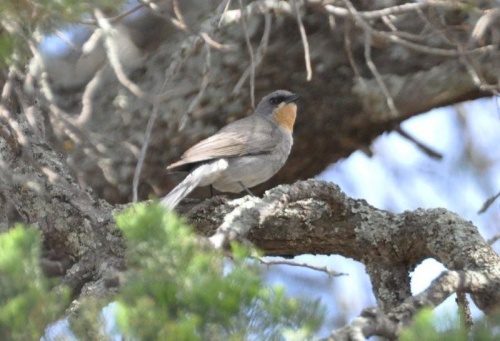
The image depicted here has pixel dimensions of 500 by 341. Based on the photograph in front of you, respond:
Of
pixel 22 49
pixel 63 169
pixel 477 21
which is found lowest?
pixel 477 21

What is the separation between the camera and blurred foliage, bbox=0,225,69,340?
1.93m

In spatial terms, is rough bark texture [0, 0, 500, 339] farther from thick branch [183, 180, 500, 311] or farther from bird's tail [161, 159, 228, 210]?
bird's tail [161, 159, 228, 210]

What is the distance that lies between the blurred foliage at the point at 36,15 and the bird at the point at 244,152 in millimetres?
2030

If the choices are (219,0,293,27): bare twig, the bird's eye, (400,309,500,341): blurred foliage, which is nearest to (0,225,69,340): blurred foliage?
(400,309,500,341): blurred foliage

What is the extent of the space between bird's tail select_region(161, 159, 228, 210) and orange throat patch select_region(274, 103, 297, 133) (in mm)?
646

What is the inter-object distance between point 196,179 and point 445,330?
3652 mm

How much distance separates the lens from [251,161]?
6020 millimetres

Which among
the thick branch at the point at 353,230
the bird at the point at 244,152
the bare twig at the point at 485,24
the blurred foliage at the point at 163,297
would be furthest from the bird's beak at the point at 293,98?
the blurred foliage at the point at 163,297

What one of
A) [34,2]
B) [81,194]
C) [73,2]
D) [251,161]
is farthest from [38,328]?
[251,161]

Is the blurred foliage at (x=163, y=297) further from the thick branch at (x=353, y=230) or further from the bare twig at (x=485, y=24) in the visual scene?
the bare twig at (x=485, y=24)

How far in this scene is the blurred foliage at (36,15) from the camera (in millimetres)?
2953

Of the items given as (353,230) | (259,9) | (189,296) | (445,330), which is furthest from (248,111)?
(445,330)

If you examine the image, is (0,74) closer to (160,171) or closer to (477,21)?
(160,171)

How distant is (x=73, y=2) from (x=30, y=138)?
1.68m
